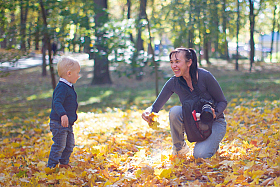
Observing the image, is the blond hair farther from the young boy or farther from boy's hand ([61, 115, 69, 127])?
boy's hand ([61, 115, 69, 127])

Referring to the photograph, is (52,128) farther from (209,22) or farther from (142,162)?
(209,22)

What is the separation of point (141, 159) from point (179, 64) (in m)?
1.28

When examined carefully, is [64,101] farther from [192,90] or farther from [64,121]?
[192,90]

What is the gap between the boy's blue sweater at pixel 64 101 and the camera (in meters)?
3.03

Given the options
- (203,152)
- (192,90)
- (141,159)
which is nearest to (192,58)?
(192,90)

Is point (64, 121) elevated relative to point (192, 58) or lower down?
lower down

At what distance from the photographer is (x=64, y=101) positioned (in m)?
3.15

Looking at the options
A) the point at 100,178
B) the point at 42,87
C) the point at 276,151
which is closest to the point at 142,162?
the point at 100,178

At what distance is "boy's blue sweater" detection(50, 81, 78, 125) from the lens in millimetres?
3027

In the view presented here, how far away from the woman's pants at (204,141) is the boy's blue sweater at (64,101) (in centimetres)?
118

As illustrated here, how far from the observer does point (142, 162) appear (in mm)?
3291

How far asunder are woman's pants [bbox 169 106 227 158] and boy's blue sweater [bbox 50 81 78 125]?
46.6 inches

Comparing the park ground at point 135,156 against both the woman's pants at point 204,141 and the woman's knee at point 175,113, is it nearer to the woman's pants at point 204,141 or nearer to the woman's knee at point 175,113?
the woman's pants at point 204,141

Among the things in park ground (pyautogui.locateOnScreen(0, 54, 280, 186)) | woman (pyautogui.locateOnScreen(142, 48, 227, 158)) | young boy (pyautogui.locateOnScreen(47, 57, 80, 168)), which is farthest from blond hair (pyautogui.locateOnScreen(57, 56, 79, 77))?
park ground (pyautogui.locateOnScreen(0, 54, 280, 186))
